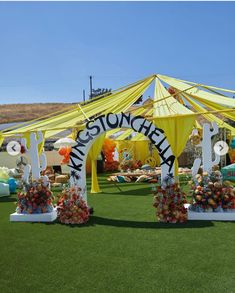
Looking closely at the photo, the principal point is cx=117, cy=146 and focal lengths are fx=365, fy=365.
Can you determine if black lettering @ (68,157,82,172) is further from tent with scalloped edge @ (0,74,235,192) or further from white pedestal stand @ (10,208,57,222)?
tent with scalloped edge @ (0,74,235,192)

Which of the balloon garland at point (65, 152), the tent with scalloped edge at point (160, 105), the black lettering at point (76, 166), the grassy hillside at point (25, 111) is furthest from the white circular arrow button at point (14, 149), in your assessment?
the grassy hillside at point (25, 111)

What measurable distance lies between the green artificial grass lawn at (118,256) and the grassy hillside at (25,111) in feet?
79.2

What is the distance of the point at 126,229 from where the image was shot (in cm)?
628

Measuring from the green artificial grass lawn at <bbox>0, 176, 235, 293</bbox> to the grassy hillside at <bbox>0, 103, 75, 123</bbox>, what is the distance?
24126 mm

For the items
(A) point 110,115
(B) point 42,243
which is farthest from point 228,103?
(B) point 42,243

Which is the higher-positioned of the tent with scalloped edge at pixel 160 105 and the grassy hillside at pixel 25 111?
the grassy hillside at pixel 25 111

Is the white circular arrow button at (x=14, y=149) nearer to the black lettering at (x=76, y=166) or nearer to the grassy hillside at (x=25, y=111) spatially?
the black lettering at (x=76, y=166)

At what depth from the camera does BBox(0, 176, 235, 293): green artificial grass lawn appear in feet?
13.0

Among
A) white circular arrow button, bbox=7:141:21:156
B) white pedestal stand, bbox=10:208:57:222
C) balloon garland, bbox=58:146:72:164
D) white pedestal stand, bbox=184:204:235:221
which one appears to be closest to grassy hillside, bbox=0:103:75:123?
balloon garland, bbox=58:146:72:164

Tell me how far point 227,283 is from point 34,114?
29175 mm

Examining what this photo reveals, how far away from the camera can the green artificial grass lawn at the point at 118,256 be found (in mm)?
3947

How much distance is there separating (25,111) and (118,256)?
95.5ft

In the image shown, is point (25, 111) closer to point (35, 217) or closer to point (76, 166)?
point (76, 166)

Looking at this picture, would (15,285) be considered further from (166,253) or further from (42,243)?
(166,253)
